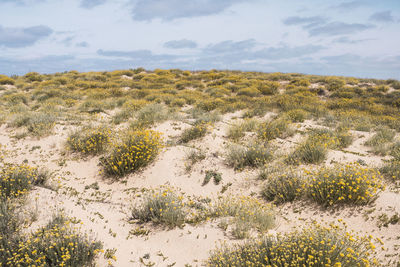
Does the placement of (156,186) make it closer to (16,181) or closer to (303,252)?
(16,181)

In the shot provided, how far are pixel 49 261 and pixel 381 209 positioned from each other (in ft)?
21.2

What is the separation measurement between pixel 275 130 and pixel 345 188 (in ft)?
16.0

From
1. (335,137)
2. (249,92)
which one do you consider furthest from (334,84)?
(335,137)

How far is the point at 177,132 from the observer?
10594 millimetres

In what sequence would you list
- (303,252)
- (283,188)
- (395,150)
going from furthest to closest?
(395,150) < (283,188) < (303,252)

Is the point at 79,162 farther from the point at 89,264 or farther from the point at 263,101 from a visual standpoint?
the point at 263,101

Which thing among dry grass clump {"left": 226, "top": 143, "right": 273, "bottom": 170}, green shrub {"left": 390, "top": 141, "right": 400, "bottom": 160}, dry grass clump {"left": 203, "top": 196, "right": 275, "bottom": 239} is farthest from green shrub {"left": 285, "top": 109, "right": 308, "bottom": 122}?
dry grass clump {"left": 203, "top": 196, "right": 275, "bottom": 239}

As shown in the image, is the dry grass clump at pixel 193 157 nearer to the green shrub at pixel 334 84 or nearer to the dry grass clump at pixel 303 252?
the dry grass clump at pixel 303 252

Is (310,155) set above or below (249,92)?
below

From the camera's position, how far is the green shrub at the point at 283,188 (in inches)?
245

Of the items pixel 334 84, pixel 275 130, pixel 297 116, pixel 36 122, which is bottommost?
pixel 275 130

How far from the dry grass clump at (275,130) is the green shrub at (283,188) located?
10.1ft

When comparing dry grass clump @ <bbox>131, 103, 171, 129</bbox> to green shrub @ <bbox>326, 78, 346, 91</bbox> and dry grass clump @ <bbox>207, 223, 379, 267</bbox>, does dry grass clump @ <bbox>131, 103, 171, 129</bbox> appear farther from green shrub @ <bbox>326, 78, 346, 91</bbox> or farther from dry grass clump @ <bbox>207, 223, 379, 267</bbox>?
green shrub @ <bbox>326, 78, 346, 91</bbox>

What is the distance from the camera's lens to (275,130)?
10.3 meters
